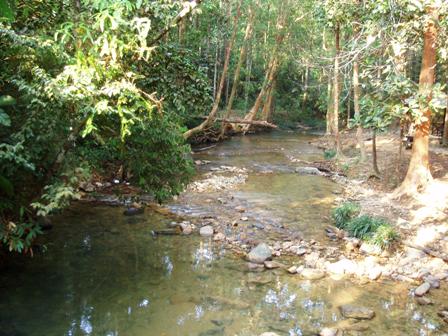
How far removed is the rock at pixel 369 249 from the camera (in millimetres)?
7984

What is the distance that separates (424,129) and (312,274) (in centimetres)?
490

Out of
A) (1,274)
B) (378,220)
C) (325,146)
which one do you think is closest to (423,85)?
(378,220)

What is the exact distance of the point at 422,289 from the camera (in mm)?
6672

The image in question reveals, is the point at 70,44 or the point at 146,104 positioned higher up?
the point at 70,44

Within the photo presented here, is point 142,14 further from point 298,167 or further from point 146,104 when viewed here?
point 298,167

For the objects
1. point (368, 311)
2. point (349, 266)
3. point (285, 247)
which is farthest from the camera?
point (285, 247)

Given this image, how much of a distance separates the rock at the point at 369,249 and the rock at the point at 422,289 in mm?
1217

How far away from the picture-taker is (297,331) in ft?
18.5

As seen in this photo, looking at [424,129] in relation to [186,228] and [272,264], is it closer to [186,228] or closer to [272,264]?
[272,264]

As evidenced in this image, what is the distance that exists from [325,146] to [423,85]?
12.4 metres

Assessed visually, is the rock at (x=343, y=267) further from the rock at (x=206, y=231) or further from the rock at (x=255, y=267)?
the rock at (x=206, y=231)

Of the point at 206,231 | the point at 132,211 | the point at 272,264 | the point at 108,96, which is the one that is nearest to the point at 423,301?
the point at 272,264

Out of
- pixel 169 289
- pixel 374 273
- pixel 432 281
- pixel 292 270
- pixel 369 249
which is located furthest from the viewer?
pixel 369 249

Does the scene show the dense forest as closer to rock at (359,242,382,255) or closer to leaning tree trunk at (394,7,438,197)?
leaning tree trunk at (394,7,438,197)
